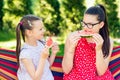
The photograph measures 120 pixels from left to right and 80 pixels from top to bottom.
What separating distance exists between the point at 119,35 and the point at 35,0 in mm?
4048

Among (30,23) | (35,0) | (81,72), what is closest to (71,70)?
(81,72)

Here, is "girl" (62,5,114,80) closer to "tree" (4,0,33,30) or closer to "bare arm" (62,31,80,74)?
"bare arm" (62,31,80,74)

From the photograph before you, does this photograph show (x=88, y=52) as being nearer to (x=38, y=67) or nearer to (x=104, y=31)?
(x=104, y=31)

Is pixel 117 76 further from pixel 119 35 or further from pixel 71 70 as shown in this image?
pixel 119 35

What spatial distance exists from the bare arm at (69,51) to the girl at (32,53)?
0.18 metres

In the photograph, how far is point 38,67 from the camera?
410 cm

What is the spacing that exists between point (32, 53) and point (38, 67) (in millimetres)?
253

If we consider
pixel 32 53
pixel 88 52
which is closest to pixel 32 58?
pixel 32 53

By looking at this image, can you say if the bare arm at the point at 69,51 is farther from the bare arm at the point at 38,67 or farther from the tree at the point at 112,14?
the tree at the point at 112,14

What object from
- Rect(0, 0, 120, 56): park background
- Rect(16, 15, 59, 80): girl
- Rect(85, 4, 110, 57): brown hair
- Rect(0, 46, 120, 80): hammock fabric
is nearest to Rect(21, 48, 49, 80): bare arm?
Rect(16, 15, 59, 80): girl

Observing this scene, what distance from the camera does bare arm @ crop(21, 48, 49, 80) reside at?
407cm

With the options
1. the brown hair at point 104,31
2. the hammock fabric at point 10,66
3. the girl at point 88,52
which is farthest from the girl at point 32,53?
the brown hair at point 104,31

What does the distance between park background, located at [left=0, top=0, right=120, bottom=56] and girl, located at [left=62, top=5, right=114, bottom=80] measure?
10.6m

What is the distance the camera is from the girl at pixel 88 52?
4.23 m
